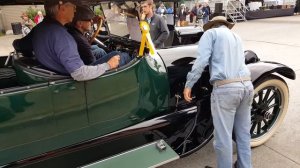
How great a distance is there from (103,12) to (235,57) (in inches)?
61.9

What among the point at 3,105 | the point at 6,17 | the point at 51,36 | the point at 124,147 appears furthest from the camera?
the point at 6,17

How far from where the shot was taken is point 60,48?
1831 millimetres

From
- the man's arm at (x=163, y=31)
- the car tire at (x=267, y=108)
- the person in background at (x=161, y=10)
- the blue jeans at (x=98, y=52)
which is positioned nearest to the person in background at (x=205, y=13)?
the person in background at (x=161, y=10)

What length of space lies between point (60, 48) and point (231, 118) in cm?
129

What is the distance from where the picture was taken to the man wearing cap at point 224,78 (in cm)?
203

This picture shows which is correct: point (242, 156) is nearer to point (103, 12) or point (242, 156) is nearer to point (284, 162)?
point (284, 162)

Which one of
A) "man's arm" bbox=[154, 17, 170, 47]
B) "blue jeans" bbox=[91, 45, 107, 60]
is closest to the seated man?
"blue jeans" bbox=[91, 45, 107, 60]

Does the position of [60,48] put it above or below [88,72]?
above

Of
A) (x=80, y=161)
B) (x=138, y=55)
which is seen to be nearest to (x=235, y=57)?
(x=138, y=55)

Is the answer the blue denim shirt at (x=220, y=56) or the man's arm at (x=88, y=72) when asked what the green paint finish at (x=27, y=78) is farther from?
the blue denim shirt at (x=220, y=56)

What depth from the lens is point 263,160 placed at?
2641mm

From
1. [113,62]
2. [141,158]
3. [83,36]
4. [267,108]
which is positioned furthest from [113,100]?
[267,108]

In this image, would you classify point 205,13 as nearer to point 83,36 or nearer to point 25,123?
point 83,36

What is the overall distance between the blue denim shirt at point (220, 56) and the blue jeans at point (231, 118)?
9cm
